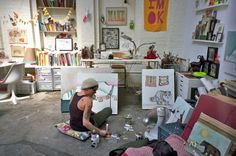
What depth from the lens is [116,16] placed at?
15.7 ft

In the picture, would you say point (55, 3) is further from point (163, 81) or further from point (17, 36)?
point (163, 81)

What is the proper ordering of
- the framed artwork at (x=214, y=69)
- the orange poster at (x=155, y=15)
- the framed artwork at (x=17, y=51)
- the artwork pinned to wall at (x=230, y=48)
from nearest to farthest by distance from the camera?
the artwork pinned to wall at (x=230, y=48) < the framed artwork at (x=214, y=69) < the orange poster at (x=155, y=15) < the framed artwork at (x=17, y=51)

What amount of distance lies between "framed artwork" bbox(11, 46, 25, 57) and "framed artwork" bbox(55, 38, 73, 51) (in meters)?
0.77

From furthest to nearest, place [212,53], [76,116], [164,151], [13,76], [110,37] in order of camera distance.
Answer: [110,37]
[13,76]
[212,53]
[76,116]
[164,151]

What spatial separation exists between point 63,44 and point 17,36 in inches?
40.6

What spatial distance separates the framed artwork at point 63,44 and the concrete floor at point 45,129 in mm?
1301

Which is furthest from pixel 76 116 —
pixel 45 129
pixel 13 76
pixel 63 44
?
pixel 63 44

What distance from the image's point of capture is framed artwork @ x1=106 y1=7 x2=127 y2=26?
4777 millimetres

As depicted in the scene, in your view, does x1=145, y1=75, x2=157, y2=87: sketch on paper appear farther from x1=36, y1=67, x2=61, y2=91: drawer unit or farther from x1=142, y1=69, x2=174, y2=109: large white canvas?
x1=36, y1=67, x2=61, y2=91: drawer unit

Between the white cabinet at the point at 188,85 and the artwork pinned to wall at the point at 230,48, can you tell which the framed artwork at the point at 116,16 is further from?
the artwork pinned to wall at the point at 230,48

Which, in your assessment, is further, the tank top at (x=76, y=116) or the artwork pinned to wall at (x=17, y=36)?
the artwork pinned to wall at (x=17, y=36)

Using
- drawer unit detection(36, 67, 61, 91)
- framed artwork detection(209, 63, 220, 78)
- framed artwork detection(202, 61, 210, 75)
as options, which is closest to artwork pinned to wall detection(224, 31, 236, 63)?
framed artwork detection(209, 63, 220, 78)

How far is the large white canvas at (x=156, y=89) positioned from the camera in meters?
3.60

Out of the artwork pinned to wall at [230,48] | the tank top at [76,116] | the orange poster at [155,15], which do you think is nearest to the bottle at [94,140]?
the tank top at [76,116]
